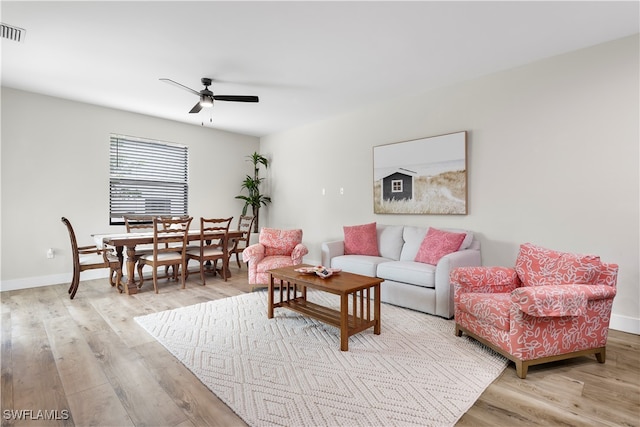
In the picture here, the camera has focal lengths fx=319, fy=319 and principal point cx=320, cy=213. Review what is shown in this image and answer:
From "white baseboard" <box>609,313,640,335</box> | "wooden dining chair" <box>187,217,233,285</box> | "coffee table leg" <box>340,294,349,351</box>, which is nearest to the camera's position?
"coffee table leg" <box>340,294,349,351</box>

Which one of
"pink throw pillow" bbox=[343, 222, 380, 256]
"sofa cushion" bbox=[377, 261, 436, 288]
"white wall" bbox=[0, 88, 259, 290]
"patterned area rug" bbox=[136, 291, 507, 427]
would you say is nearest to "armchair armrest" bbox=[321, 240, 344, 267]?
"pink throw pillow" bbox=[343, 222, 380, 256]

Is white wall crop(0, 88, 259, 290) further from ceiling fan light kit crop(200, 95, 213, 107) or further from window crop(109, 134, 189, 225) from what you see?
ceiling fan light kit crop(200, 95, 213, 107)

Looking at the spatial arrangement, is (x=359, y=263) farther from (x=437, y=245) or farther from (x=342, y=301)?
(x=342, y=301)

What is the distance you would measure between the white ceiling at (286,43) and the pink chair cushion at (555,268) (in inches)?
73.7

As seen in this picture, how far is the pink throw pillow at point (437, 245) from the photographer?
3428mm

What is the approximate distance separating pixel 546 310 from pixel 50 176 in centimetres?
574

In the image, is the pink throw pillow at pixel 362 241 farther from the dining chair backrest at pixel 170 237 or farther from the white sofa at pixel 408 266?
the dining chair backrest at pixel 170 237

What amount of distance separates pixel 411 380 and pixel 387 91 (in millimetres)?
3462

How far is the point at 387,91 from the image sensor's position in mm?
4203

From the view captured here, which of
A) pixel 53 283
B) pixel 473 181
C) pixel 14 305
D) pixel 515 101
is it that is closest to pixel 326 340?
pixel 473 181

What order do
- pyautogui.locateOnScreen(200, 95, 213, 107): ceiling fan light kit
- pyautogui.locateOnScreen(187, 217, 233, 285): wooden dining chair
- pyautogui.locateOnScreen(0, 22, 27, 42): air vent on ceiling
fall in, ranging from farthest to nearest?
1. pyautogui.locateOnScreen(187, 217, 233, 285): wooden dining chair
2. pyautogui.locateOnScreen(200, 95, 213, 107): ceiling fan light kit
3. pyautogui.locateOnScreen(0, 22, 27, 42): air vent on ceiling

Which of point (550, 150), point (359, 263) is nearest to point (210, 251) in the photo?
point (359, 263)

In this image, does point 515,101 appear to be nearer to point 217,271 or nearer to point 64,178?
point 217,271

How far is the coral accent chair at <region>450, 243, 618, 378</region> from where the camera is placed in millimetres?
1984
